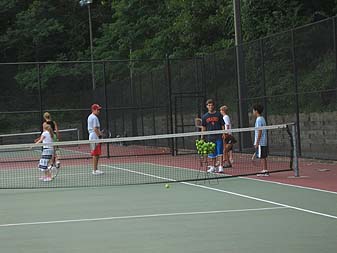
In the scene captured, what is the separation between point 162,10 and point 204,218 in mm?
34678

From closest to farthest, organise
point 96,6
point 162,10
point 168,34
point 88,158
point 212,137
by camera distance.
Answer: point 212,137, point 88,158, point 168,34, point 162,10, point 96,6

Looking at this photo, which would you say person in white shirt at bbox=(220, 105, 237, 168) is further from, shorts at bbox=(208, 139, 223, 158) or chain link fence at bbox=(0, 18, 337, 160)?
chain link fence at bbox=(0, 18, 337, 160)

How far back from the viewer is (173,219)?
9.34 metres

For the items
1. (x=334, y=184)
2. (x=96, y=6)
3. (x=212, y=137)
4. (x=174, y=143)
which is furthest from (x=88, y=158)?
Answer: (x=96, y=6)

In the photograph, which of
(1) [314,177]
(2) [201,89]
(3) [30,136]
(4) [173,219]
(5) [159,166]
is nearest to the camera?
(4) [173,219]

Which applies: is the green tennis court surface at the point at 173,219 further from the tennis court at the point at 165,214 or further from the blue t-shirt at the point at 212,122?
the blue t-shirt at the point at 212,122

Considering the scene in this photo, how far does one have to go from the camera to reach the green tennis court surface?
7508mm

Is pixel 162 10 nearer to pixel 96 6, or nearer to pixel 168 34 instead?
pixel 168 34

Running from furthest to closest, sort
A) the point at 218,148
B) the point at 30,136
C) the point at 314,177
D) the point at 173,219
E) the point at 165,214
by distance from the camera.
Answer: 1. the point at 30,136
2. the point at 218,148
3. the point at 314,177
4. the point at 165,214
5. the point at 173,219

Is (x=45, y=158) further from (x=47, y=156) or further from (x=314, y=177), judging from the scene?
(x=314, y=177)

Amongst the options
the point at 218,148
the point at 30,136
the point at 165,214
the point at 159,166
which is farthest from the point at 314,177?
the point at 30,136

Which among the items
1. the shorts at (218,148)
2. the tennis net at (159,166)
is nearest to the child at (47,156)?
the tennis net at (159,166)

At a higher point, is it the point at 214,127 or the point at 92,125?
the point at 92,125

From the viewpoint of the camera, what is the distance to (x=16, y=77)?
35.1 metres
